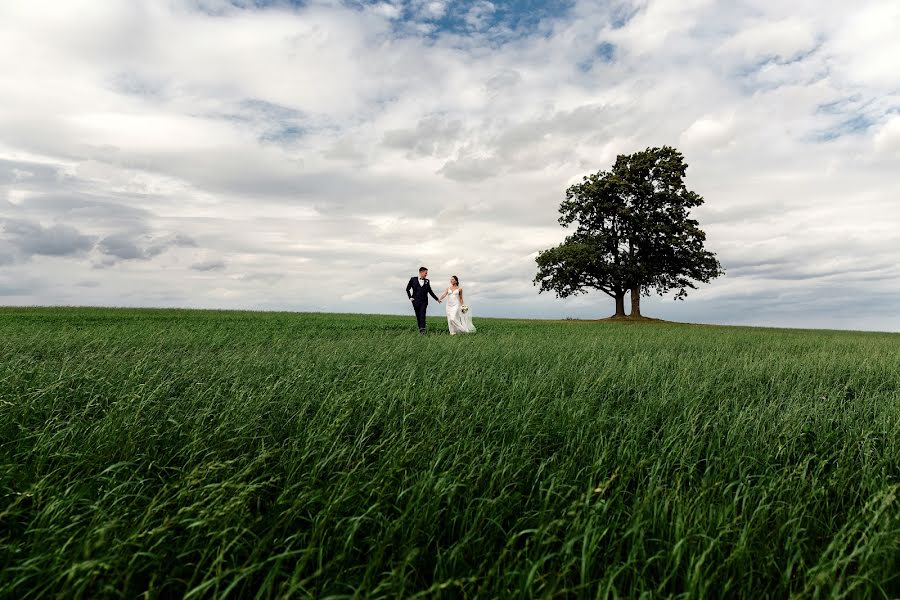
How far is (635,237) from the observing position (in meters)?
37.6

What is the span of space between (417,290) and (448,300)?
1.26 m

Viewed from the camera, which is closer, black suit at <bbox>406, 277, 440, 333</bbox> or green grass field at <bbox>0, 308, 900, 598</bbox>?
green grass field at <bbox>0, 308, 900, 598</bbox>

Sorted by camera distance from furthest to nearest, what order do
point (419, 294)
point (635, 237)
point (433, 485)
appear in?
point (635, 237) → point (419, 294) → point (433, 485)

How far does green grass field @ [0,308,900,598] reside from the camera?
8.86 feet

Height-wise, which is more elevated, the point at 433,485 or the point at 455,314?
A: the point at 455,314

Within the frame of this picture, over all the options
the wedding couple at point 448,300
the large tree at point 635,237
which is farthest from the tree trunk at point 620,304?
the wedding couple at point 448,300

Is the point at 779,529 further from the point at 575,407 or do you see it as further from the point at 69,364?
the point at 69,364

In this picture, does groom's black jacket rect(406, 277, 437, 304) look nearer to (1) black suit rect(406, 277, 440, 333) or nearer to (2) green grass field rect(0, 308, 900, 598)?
(1) black suit rect(406, 277, 440, 333)

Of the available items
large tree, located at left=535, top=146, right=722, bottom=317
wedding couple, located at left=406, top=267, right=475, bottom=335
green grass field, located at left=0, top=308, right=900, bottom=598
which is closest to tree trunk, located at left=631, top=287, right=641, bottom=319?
large tree, located at left=535, top=146, right=722, bottom=317

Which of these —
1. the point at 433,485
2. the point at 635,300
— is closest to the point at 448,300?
the point at 433,485

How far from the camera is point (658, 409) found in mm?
6125

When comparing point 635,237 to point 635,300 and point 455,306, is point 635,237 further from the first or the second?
point 455,306

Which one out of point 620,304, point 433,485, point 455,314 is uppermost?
point 620,304

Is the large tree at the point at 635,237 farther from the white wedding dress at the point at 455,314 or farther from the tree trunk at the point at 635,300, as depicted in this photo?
Result: the white wedding dress at the point at 455,314
